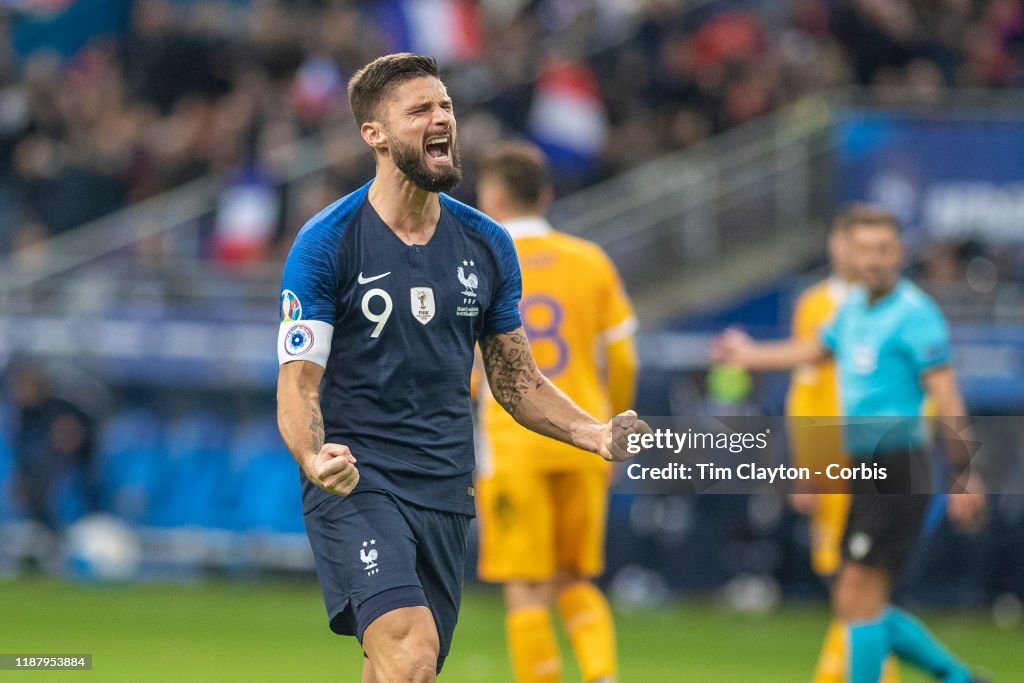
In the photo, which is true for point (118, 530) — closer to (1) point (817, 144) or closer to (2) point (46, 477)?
(2) point (46, 477)

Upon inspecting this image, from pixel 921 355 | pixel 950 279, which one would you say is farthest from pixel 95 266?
pixel 921 355

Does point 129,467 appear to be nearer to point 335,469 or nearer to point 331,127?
point 331,127

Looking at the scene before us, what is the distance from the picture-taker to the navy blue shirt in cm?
597

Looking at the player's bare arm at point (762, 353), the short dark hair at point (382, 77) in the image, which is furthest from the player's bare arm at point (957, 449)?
the short dark hair at point (382, 77)

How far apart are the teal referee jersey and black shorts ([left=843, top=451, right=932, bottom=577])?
12 centimetres

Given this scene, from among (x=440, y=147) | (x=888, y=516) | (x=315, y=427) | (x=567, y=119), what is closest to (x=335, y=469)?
(x=315, y=427)

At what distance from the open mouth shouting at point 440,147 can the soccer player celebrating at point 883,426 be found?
303 centimetres

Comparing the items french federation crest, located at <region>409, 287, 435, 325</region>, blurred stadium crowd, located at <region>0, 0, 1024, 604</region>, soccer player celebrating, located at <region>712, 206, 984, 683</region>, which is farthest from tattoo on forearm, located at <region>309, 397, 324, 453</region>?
blurred stadium crowd, located at <region>0, 0, 1024, 604</region>

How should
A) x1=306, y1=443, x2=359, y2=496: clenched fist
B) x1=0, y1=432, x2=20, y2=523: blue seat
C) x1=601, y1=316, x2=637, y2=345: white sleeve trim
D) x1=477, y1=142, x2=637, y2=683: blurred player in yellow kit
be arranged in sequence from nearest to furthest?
x1=306, y1=443, x2=359, y2=496: clenched fist → x1=477, y1=142, x2=637, y2=683: blurred player in yellow kit → x1=601, y1=316, x2=637, y2=345: white sleeve trim → x1=0, y1=432, x2=20, y2=523: blue seat

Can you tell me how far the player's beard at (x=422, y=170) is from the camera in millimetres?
6012

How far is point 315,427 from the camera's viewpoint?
5863 mm

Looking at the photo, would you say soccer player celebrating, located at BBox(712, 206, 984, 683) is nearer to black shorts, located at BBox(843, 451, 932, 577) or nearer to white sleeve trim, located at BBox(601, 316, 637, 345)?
black shorts, located at BBox(843, 451, 932, 577)

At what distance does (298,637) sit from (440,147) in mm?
7833

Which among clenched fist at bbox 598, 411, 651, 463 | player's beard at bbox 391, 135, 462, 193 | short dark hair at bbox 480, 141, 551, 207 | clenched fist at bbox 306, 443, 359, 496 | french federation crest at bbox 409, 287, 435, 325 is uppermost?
short dark hair at bbox 480, 141, 551, 207
